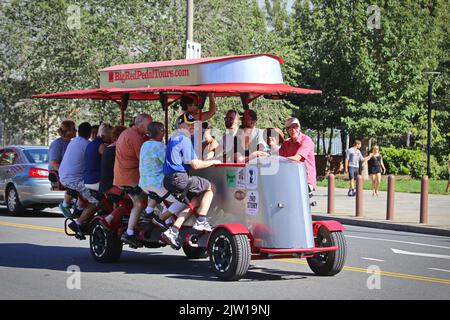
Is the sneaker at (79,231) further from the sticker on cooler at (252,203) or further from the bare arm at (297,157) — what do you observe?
the bare arm at (297,157)

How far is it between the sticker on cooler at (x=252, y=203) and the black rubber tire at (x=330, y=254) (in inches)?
36.8

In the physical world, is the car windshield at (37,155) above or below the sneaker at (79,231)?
above

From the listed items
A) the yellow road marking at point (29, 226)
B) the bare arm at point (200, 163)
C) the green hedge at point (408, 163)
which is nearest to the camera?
the bare arm at point (200, 163)

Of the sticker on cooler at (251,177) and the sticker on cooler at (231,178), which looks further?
the sticker on cooler at (231,178)

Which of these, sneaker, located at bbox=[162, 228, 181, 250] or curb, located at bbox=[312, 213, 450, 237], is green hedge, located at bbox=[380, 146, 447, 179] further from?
sneaker, located at bbox=[162, 228, 181, 250]

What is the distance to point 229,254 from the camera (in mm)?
10094

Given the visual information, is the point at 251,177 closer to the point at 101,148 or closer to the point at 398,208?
the point at 101,148

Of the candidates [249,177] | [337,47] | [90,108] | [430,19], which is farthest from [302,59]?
[249,177]

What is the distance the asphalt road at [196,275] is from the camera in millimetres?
9375

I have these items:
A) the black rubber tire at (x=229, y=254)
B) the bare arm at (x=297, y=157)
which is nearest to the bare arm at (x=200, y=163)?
the black rubber tire at (x=229, y=254)

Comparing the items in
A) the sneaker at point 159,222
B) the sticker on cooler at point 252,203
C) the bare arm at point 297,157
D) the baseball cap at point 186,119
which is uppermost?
the baseball cap at point 186,119

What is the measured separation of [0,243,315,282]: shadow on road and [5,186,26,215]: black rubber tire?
547cm
